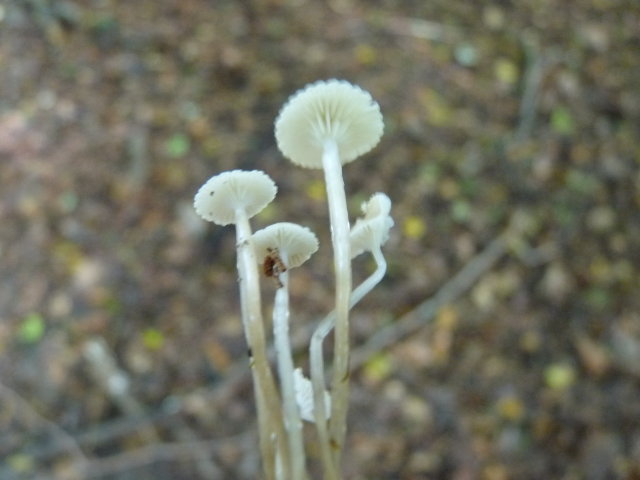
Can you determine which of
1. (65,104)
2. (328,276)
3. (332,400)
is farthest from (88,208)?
(332,400)

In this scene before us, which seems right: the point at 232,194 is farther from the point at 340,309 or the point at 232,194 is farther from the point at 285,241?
the point at 340,309

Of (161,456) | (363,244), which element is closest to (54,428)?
(161,456)

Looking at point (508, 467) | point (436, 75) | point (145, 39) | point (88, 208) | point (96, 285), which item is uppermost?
point (145, 39)

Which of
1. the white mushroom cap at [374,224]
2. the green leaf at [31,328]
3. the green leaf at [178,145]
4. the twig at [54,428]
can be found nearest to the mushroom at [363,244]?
the white mushroom cap at [374,224]

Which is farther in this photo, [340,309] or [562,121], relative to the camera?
[562,121]

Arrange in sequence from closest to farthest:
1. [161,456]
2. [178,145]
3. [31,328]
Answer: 1. [161,456]
2. [31,328]
3. [178,145]

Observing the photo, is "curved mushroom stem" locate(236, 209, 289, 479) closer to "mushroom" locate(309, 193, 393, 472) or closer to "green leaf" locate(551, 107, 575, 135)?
Result: "mushroom" locate(309, 193, 393, 472)

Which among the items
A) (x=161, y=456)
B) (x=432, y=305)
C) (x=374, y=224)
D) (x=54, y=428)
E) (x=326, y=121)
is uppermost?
(x=432, y=305)

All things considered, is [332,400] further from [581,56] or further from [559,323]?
[581,56]
